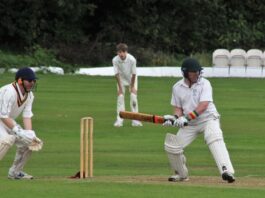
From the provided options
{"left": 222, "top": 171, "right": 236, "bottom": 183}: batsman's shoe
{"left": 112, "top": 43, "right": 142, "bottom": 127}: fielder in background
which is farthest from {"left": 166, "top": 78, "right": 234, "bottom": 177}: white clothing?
{"left": 112, "top": 43, "right": 142, "bottom": 127}: fielder in background

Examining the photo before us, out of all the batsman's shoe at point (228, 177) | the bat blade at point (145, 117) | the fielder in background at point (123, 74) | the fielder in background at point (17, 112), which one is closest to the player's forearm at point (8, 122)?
the fielder in background at point (17, 112)

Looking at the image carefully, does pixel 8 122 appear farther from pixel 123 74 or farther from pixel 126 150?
pixel 123 74

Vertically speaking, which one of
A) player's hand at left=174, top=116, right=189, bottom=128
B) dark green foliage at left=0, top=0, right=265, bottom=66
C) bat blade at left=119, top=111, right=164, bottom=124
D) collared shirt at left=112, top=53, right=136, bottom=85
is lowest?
player's hand at left=174, top=116, right=189, bottom=128

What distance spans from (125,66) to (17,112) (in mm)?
9921

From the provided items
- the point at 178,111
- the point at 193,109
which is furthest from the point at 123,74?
the point at 193,109

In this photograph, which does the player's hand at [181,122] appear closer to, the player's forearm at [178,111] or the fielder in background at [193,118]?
the fielder in background at [193,118]

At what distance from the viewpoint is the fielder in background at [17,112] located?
13625 millimetres

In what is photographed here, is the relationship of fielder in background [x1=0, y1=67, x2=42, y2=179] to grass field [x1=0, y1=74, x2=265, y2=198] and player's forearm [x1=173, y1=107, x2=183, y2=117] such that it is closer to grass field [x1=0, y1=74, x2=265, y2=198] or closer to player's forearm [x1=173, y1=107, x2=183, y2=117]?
grass field [x1=0, y1=74, x2=265, y2=198]

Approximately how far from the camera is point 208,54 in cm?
5478

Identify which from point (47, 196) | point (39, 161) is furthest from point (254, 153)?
point (47, 196)

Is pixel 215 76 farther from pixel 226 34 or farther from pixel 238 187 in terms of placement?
pixel 238 187

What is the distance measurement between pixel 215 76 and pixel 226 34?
1060 centimetres

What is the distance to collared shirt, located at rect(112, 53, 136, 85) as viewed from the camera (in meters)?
23.7

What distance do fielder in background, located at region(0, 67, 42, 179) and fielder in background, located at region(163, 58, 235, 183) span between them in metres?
1.83
